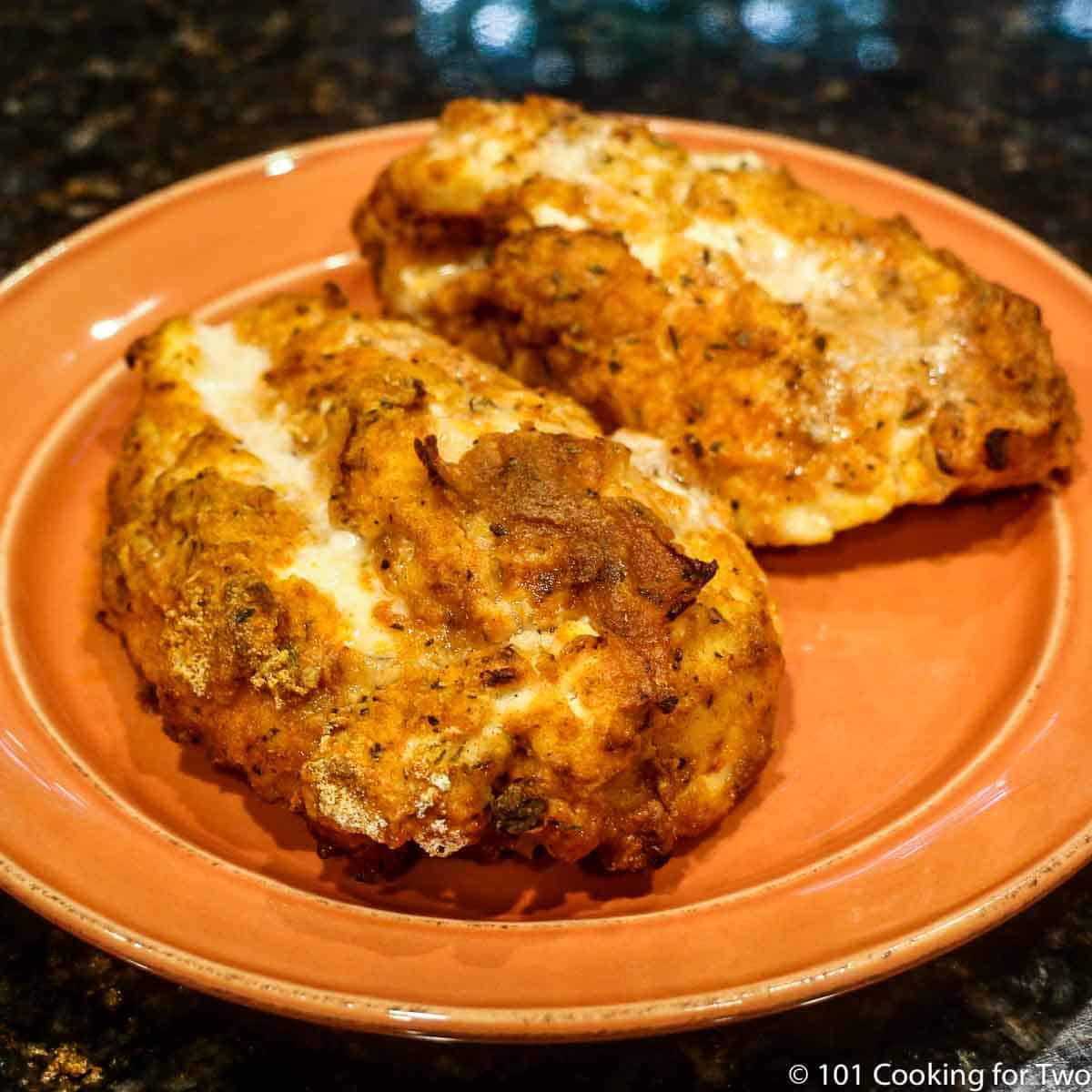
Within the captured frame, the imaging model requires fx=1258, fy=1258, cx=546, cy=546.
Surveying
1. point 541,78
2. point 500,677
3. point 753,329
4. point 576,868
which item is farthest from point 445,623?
point 541,78

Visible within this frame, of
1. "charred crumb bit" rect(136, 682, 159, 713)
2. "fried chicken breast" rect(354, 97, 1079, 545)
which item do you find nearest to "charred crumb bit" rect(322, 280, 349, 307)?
"fried chicken breast" rect(354, 97, 1079, 545)

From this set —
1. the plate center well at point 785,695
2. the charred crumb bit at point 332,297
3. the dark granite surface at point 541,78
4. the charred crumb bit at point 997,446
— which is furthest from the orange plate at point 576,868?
the dark granite surface at point 541,78

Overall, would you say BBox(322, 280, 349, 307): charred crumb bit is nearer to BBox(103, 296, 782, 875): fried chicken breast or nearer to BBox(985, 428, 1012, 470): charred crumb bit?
BBox(103, 296, 782, 875): fried chicken breast

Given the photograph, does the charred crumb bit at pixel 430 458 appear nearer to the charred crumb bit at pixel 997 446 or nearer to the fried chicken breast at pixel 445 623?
the fried chicken breast at pixel 445 623

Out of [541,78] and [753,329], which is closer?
[753,329]

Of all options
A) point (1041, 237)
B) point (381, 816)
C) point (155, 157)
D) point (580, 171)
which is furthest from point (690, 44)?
point (381, 816)

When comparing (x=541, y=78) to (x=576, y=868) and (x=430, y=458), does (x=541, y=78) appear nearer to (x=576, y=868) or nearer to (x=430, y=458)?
(x=430, y=458)
